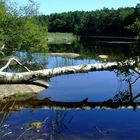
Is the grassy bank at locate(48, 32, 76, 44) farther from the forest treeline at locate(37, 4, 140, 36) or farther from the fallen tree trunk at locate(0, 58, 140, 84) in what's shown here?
the fallen tree trunk at locate(0, 58, 140, 84)

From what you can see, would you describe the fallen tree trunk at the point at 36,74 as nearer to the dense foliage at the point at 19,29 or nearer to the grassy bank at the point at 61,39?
the dense foliage at the point at 19,29

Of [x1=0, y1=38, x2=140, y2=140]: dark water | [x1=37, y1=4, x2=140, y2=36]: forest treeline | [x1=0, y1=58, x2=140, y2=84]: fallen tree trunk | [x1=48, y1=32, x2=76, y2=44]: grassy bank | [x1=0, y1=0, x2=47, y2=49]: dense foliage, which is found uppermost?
[x1=37, y1=4, x2=140, y2=36]: forest treeline

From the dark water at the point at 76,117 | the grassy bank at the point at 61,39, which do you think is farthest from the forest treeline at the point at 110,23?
the dark water at the point at 76,117

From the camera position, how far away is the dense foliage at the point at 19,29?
3766cm

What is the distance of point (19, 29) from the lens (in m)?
38.6

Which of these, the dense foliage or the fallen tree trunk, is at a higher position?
the dense foliage

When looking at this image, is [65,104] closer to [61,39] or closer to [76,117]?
[76,117]

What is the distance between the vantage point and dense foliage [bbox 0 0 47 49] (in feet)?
124

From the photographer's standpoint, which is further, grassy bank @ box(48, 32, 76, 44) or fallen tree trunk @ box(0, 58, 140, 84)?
grassy bank @ box(48, 32, 76, 44)

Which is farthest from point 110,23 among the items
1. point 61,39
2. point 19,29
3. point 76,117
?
point 76,117

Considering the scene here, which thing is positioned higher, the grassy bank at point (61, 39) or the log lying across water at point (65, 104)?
the grassy bank at point (61, 39)

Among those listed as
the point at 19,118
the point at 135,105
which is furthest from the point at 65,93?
the point at 19,118

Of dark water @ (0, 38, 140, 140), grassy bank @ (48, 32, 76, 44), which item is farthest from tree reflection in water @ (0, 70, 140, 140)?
grassy bank @ (48, 32, 76, 44)

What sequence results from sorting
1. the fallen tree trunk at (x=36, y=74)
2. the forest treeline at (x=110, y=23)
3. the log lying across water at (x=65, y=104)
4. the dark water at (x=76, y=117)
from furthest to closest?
1. the forest treeline at (x=110, y=23)
2. the fallen tree trunk at (x=36, y=74)
3. the log lying across water at (x=65, y=104)
4. the dark water at (x=76, y=117)
